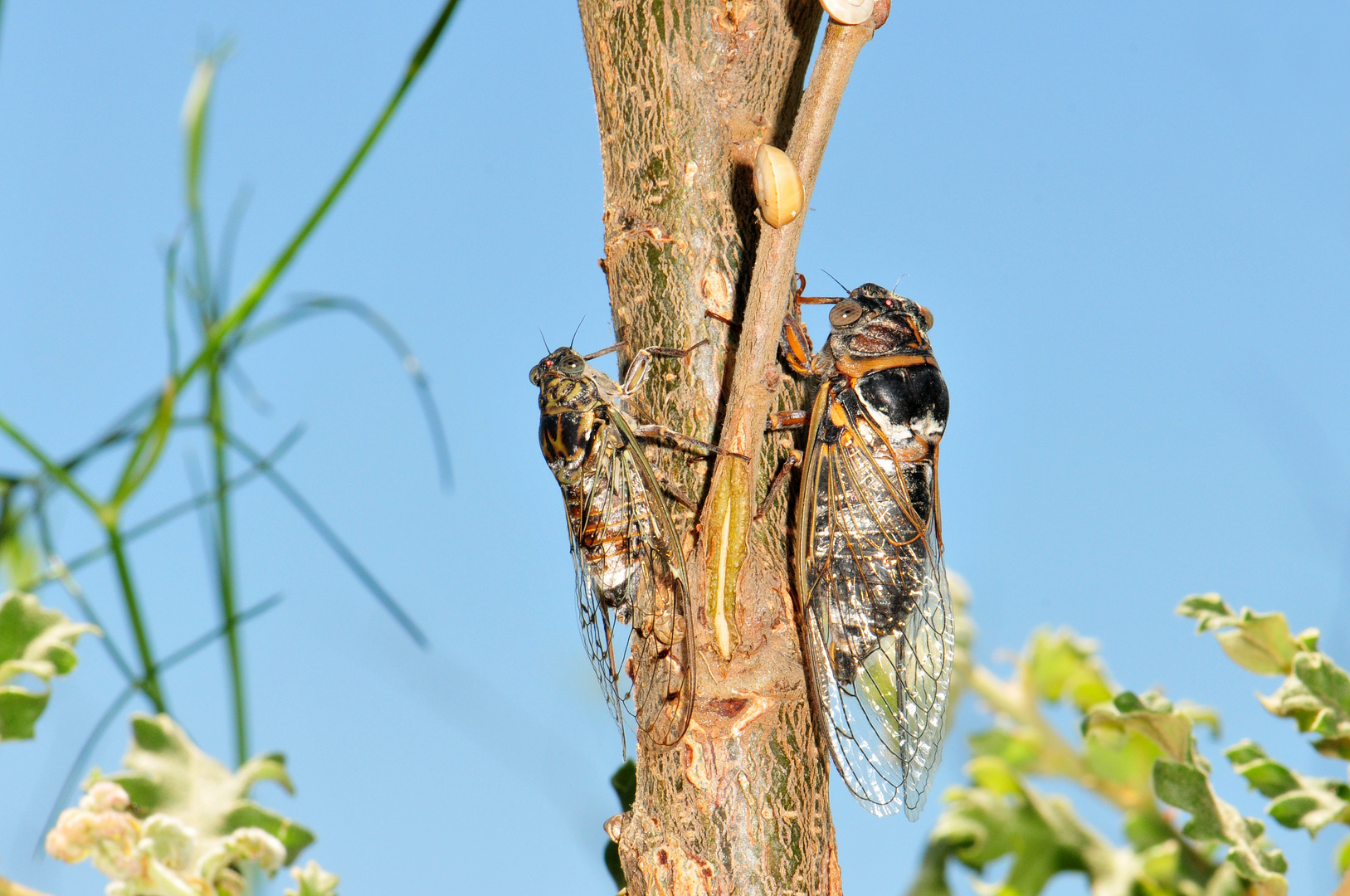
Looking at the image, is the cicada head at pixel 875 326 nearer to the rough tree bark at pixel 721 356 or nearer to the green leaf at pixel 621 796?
the rough tree bark at pixel 721 356

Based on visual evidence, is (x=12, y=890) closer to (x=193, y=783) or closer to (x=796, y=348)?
(x=193, y=783)

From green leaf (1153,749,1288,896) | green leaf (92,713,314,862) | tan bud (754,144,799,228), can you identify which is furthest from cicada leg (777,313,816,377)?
green leaf (92,713,314,862)

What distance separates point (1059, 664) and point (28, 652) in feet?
3.20

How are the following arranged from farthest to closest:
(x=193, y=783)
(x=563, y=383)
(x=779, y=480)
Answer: (x=563, y=383) < (x=779, y=480) < (x=193, y=783)

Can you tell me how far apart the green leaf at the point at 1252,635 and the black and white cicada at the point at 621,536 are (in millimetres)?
472

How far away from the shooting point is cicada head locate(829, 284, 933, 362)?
1.14m

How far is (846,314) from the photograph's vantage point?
1.18m

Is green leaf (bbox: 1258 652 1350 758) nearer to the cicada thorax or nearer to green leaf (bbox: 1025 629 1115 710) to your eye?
green leaf (bbox: 1025 629 1115 710)

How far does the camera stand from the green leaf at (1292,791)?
32.4 inches

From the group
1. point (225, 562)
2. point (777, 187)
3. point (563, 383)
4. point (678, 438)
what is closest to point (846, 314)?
point (563, 383)

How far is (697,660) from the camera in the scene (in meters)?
0.75

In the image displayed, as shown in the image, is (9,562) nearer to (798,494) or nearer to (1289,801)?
(798,494)

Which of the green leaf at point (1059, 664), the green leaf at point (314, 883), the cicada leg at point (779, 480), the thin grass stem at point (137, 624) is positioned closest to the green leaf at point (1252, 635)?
the green leaf at point (1059, 664)

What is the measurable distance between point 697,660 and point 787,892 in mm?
167
